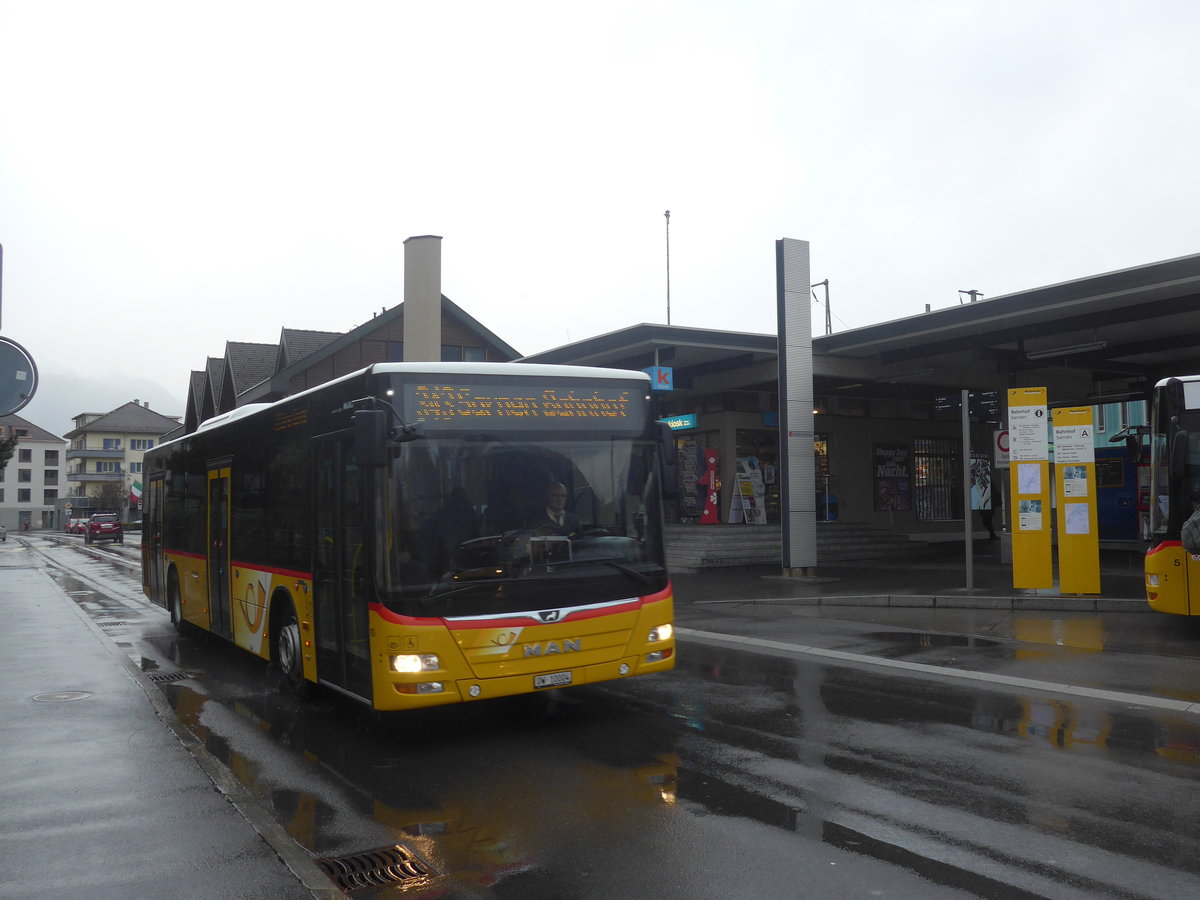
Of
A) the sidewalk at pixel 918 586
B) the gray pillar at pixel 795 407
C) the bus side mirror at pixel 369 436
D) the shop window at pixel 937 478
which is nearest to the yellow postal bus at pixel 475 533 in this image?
the bus side mirror at pixel 369 436

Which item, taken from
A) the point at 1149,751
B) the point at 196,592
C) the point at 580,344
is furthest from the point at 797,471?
the point at 1149,751

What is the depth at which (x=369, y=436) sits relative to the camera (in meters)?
6.62

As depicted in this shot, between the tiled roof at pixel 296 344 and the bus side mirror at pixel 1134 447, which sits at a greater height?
the tiled roof at pixel 296 344

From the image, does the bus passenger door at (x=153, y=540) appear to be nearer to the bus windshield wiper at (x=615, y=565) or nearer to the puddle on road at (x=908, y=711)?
the puddle on road at (x=908, y=711)

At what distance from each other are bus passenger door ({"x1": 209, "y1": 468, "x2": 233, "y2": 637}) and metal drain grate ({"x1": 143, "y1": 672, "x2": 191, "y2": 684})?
612 mm

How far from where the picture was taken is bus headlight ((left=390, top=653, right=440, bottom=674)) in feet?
21.8

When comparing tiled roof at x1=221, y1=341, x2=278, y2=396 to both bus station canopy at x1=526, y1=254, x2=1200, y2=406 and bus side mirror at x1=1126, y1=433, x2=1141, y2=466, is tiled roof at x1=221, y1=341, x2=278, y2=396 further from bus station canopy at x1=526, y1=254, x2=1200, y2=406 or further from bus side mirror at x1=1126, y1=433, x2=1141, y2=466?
bus side mirror at x1=1126, y1=433, x2=1141, y2=466

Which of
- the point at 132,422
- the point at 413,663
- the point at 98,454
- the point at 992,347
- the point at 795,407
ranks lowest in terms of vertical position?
the point at 413,663

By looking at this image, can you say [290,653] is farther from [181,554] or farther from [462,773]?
[181,554]

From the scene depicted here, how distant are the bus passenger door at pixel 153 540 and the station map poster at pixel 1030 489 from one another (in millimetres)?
12521

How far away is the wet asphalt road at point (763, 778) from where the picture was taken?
452cm

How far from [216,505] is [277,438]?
8.50ft

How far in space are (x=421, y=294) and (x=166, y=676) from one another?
1600cm

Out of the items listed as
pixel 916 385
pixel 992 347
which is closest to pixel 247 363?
pixel 916 385
